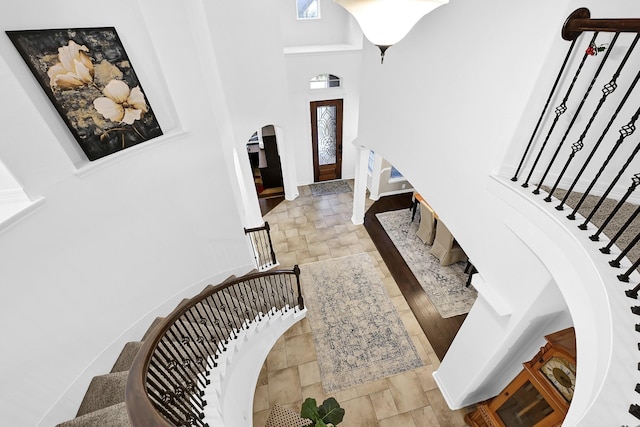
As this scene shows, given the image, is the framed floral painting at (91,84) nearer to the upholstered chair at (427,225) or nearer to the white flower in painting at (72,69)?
the white flower in painting at (72,69)

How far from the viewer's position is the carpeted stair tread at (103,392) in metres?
2.59

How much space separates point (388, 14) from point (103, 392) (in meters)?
4.14

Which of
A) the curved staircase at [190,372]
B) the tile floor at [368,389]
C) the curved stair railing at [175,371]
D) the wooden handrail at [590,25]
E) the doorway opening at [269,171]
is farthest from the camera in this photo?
the doorway opening at [269,171]

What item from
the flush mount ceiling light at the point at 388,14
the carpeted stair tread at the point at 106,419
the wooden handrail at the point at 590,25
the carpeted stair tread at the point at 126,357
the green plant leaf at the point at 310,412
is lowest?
the green plant leaf at the point at 310,412

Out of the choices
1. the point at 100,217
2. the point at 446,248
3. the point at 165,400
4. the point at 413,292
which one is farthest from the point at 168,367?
the point at 446,248

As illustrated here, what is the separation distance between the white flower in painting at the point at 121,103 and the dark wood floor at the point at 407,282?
4.29m

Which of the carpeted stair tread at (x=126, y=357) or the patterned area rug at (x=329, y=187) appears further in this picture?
the patterned area rug at (x=329, y=187)

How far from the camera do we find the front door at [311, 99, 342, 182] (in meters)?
6.96

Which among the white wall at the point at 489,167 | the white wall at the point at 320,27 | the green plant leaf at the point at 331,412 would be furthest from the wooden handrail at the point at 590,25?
the white wall at the point at 320,27

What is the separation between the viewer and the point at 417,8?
2119 mm

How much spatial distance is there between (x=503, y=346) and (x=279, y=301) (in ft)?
9.32

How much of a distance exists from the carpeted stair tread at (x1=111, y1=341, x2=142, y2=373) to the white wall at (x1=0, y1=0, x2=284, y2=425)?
82 mm

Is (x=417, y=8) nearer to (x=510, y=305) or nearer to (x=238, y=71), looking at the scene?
(x=510, y=305)

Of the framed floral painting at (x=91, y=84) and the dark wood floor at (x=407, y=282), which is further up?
the framed floral painting at (x=91, y=84)
